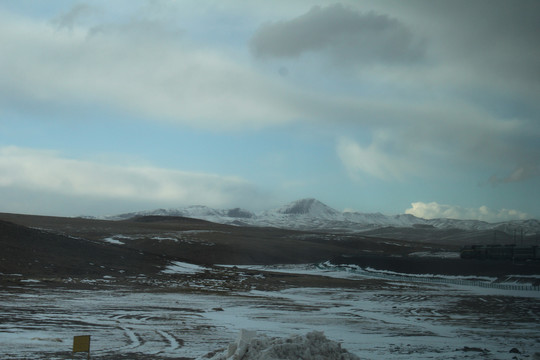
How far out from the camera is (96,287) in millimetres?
41719

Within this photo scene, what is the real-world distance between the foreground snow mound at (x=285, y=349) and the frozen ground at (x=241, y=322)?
11.3 feet

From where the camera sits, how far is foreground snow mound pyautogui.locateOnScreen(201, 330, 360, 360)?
11633mm

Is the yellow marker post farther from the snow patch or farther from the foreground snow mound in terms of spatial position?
the snow patch

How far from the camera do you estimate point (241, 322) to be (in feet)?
77.9

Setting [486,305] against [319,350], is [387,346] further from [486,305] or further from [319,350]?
[486,305]

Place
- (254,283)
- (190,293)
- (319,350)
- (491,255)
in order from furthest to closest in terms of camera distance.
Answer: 1. (491,255)
2. (254,283)
3. (190,293)
4. (319,350)

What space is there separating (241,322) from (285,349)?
1231cm

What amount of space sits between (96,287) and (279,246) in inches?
3055

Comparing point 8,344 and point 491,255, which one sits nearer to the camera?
point 8,344

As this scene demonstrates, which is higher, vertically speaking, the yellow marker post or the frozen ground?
the yellow marker post

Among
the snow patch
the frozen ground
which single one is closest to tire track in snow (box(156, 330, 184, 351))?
the frozen ground

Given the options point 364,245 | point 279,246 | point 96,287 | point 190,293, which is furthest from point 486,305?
point 364,245

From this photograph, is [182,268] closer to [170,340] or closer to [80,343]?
[170,340]

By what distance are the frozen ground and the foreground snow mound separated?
3456mm
